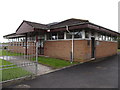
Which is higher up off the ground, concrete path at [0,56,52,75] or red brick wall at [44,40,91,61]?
red brick wall at [44,40,91,61]

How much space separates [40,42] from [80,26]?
6262mm

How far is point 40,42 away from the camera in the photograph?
12688mm

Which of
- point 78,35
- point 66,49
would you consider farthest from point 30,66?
point 78,35

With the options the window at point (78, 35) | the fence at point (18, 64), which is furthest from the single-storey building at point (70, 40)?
the fence at point (18, 64)

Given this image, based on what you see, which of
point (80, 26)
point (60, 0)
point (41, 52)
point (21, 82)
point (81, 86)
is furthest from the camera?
point (60, 0)

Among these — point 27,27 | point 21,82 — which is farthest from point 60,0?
point 21,82

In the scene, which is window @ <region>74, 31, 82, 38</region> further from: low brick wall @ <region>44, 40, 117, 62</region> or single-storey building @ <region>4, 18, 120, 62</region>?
low brick wall @ <region>44, 40, 117, 62</region>

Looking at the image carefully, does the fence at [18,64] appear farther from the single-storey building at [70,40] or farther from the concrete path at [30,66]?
the single-storey building at [70,40]

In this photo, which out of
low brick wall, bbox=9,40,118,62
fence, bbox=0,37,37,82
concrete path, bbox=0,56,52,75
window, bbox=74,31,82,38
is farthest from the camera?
window, bbox=74,31,82,38

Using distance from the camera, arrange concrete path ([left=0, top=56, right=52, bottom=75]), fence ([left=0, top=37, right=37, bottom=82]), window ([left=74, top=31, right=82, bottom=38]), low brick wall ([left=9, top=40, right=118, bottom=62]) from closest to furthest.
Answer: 1. fence ([left=0, top=37, right=37, bottom=82])
2. concrete path ([left=0, top=56, right=52, bottom=75])
3. low brick wall ([left=9, top=40, right=118, bottom=62])
4. window ([left=74, top=31, right=82, bottom=38])

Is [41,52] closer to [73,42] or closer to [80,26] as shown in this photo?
[73,42]

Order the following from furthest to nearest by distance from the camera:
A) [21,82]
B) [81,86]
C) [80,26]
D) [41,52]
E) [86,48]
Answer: [41,52] < [86,48] < [80,26] < [21,82] < [81,86]

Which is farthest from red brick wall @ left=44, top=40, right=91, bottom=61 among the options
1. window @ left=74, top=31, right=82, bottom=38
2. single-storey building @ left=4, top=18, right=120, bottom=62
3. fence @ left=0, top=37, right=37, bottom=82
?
fence @ left=0, top=37, right=37, bottom=82

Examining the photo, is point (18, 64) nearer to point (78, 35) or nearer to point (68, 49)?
point (68, 49)
